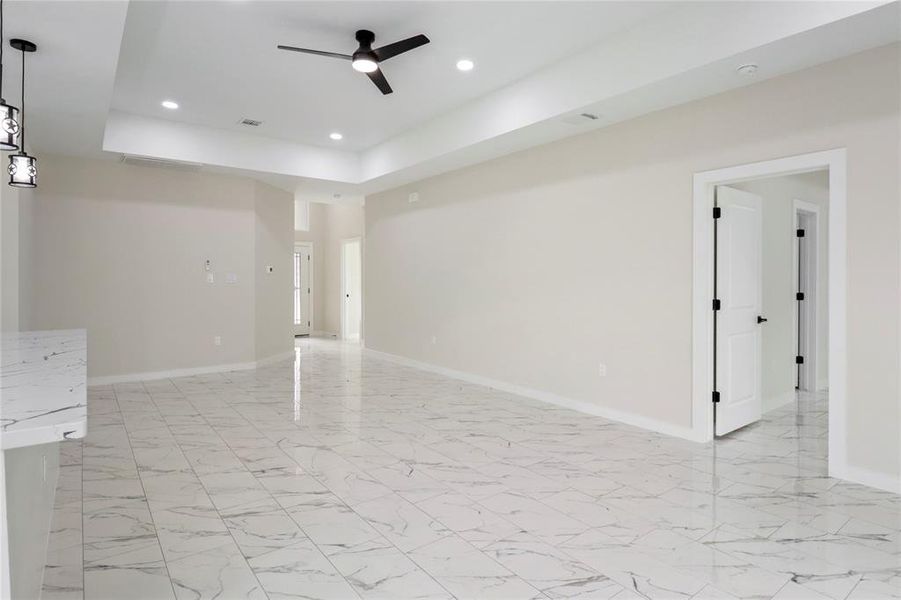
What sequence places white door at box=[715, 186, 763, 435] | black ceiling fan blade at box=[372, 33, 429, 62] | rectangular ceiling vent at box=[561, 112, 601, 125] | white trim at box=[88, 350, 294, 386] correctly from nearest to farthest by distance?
black ceiling fan blade at box=[372, 33, 429, 62] → white door at box=[715, 186, 763, 435] → rectangular ceiling vent at box=[561, 112, 601, 125] → white trim at box=[88, 350, 294, 386]

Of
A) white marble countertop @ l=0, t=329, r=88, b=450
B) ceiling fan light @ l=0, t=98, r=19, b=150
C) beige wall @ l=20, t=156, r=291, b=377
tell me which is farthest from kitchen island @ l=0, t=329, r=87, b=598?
beige wall @ l=20, t=156, r=291, b=377

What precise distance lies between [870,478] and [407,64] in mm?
4579

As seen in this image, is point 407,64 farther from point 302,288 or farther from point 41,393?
point 302,288

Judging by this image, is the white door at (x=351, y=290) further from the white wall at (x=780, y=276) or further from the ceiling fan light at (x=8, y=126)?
the ceiling fan light at (x=8, y=126)

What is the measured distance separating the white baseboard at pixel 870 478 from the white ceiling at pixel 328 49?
3.34 meters

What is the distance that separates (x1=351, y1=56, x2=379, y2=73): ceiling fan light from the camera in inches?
155

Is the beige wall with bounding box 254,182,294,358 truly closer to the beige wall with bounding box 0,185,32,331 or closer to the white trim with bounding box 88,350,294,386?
the white trim with bounding box 88,350,294,386

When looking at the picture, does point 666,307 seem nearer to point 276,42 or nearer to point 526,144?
point 526,144

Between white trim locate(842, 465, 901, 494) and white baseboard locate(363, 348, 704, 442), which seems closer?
white trim locate(842, 465, 901, 494)

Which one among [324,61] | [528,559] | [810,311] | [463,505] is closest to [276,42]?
[324,61]

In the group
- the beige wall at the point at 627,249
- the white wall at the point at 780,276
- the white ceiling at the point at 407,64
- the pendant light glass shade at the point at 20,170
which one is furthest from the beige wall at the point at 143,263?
the white wall at the point at 780,276

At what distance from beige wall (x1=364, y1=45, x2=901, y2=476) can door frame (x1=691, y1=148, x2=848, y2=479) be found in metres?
0.05

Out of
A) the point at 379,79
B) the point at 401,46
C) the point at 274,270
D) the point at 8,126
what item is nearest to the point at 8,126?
the point at 8,126

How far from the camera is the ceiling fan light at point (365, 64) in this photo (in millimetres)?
3939
